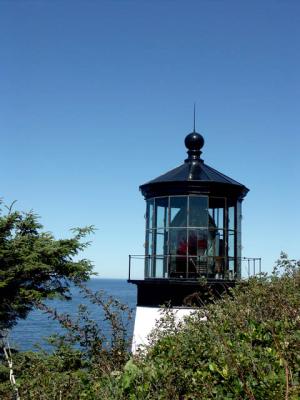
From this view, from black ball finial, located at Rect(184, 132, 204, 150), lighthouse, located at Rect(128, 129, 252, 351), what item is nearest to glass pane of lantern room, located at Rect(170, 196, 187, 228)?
lighthouse, located at Rect(128, 129, 252, 351)

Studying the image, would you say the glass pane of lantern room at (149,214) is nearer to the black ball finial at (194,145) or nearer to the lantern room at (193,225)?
the lantern room at (193,225)

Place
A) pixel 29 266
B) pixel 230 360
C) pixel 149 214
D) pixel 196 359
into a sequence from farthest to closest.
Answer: pixel 149 214 < pixel 29 266 < pixel 196 359 < pixel 230 360

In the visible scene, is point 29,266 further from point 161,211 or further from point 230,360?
point 230,360

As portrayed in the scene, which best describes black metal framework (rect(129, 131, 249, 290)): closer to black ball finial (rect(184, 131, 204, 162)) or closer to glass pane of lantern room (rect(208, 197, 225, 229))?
glass pane of lantern room (rect(208, 197, 225, 229))

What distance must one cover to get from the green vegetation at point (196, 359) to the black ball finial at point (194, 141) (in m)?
5.77

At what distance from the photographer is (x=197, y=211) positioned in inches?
493

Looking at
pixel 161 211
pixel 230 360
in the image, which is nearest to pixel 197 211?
pixel 161 211

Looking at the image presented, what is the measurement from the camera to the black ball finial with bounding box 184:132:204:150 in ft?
44.0

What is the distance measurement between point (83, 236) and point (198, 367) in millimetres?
7158

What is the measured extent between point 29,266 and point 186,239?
363 cm

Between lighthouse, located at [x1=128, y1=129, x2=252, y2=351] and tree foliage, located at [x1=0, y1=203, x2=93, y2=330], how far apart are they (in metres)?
1.79

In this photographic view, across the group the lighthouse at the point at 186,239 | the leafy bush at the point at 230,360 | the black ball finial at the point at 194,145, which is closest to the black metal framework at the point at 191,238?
the lighthouse at the point at 186,239

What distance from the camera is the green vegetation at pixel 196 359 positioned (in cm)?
433

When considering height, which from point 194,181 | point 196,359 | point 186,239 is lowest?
point 196,359
